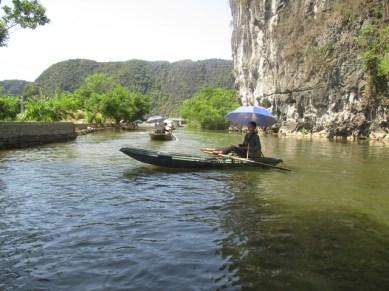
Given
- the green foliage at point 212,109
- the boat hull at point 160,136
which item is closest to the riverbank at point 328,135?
the green foliage at point 212,109

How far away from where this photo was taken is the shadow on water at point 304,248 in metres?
6.20

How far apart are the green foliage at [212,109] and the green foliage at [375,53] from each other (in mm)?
43830

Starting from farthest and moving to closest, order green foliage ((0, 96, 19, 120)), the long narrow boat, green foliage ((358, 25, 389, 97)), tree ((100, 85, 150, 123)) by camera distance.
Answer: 1. tree ((100, 85, 150, 123))
2. green foliage ((358, 25, 389, 97))
3. green foliage ((0, 96, 19, 120))
4. the long narrow boat

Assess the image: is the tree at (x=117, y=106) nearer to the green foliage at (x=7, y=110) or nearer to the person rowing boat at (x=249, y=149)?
the green foliage at (x=7, y=110)

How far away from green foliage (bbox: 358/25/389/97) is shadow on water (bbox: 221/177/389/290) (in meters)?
40.5

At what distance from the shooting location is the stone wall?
26998mm

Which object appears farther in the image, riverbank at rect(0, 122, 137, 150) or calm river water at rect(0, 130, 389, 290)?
riverbank at rect(0, 122, 137, 150)

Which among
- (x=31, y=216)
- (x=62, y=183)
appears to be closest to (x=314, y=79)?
(x=62, y=183)

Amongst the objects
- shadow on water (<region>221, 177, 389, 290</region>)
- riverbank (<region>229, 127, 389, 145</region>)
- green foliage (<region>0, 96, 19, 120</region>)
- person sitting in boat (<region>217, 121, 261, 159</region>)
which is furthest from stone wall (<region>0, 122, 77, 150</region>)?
riverbank (<region>229, 127, 389, 145</region>)

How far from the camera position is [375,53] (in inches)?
1873

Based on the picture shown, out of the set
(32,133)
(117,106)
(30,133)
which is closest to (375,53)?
(32,133)

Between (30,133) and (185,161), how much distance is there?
57.7ft

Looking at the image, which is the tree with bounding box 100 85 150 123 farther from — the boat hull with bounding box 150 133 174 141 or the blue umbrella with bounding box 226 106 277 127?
the blue umbrella with bounding box 226 106 277 127

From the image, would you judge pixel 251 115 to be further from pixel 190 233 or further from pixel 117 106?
pixel 117 106
